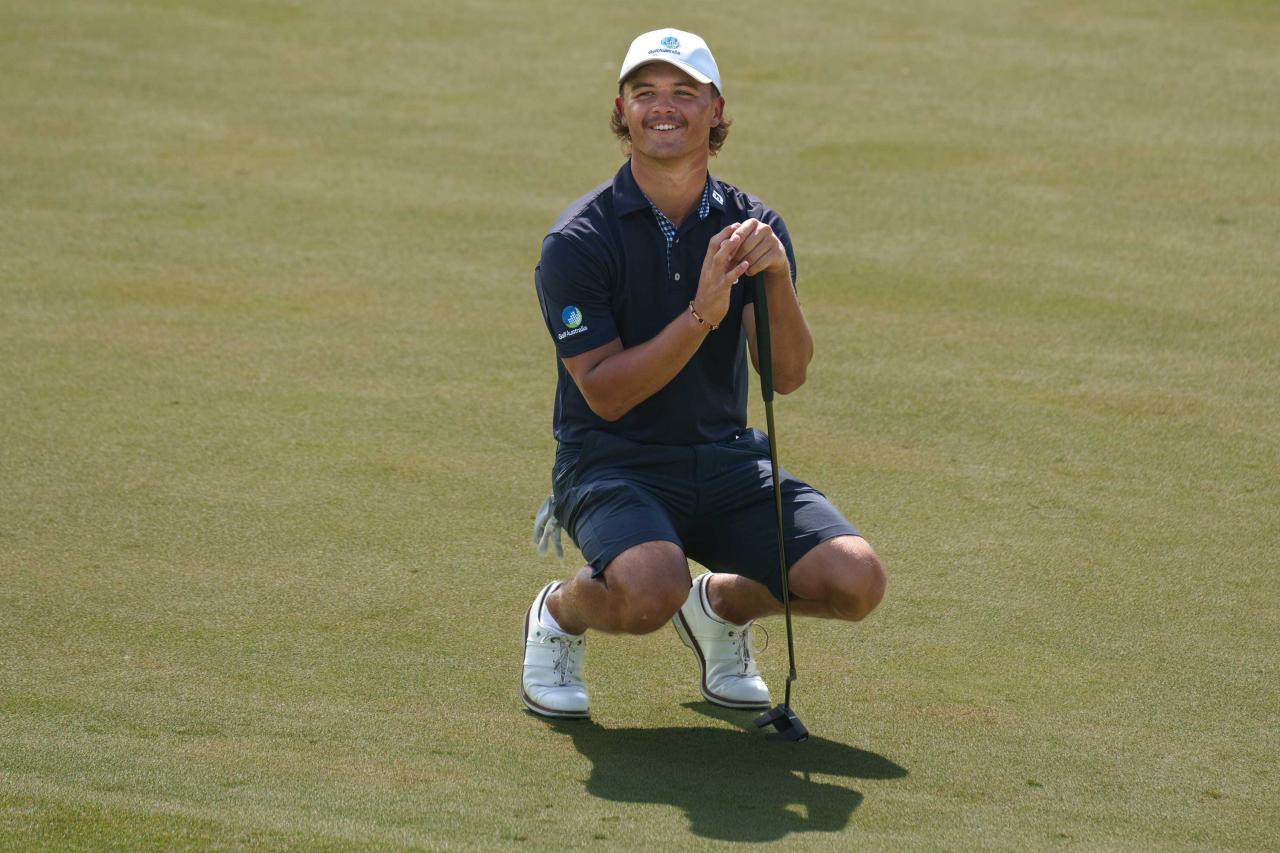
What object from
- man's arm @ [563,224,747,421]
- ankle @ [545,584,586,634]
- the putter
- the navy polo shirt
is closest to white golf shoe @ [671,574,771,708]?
the putter

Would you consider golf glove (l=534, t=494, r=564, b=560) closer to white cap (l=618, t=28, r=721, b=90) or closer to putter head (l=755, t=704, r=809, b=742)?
putter head (l=755, t=704, r=809, b=742)

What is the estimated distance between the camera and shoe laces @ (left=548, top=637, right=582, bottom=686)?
159 inches

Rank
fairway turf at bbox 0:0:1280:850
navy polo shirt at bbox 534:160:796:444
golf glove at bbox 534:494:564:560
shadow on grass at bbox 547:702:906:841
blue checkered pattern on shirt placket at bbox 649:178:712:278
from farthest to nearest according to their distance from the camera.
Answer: golf glove at bbox 534:494:564:560 → blue checkered pattern on shirt placket at bbox 649:178:712:278 → navy polo shirt at bbox 534:160:796:444 → fairway turf at bbox 0:0:1280:850 → shadow on grass at bbox 547:702:906:841

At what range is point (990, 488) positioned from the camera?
550cm

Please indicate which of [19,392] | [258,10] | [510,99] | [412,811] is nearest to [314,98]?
[510,99]

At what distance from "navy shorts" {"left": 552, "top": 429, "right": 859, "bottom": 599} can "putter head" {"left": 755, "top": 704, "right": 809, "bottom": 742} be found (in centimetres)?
27

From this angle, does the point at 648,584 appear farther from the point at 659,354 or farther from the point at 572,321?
the point at 572,321

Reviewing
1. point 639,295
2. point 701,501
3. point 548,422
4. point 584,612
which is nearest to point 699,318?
point 639,295

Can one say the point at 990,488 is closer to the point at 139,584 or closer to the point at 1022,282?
the point at 1022,282

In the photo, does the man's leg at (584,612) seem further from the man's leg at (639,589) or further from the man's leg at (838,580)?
the man's leg at (838,580)

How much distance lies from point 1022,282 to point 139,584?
13.6 feet

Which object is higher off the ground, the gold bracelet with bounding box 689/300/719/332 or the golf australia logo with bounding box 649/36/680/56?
the golf australia logo with bounding box 649/36/680/56

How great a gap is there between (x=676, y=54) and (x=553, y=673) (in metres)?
1.46

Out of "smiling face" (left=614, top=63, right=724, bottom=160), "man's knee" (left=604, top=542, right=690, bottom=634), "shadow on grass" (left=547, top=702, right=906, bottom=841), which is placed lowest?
"shadow on grass" (left=547, top=702, right=906, bottom=841)
